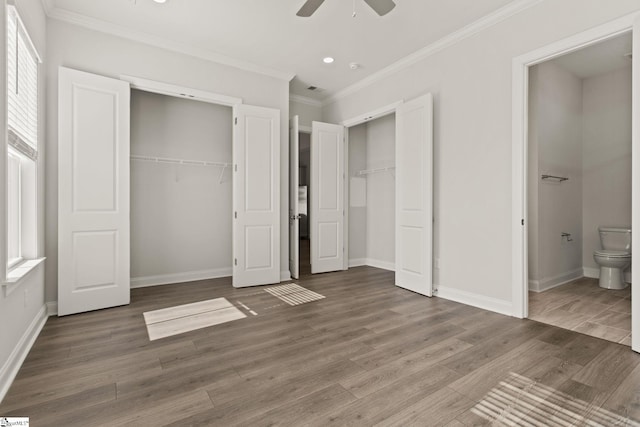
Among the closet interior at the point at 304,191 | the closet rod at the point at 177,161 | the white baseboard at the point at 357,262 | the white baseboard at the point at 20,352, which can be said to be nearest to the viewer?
the white baseboard at the point at 20,352

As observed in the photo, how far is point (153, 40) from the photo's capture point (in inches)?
150

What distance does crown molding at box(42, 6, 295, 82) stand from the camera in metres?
3.32

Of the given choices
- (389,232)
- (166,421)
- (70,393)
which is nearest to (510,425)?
(166,421)

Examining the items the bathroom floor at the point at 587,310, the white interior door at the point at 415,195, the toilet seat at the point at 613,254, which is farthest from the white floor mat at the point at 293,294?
the toilet seat at the point at 613,254

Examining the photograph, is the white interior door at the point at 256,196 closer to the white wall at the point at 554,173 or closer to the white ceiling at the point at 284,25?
the white ceiling at the point at 284,25

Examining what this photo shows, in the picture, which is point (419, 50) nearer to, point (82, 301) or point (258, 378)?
point (258, 378)

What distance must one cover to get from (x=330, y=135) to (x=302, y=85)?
35.8 inches

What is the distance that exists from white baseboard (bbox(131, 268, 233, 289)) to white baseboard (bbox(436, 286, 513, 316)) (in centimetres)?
315

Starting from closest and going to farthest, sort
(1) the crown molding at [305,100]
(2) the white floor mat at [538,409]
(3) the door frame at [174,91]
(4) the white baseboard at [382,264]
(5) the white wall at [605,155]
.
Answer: (2) the white floor mat at [538,409]
(3) the door frame at [174,91]
(5) the white wall at [605,155]
(4) the white baseboard at [382,264]
(1) the crown molding at [305,100]

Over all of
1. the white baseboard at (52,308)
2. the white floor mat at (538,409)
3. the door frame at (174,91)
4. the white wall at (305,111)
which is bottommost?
the white floor mat at (538,409)

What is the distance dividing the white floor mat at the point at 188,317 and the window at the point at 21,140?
3.82ft

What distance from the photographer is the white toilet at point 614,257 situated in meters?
4.08

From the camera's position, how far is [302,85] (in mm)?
5258

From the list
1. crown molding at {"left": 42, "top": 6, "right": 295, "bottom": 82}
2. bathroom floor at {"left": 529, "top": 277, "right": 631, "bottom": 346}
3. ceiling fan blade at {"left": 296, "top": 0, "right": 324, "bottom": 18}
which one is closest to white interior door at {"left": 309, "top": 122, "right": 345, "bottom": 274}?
crown molding at {"left": 42, "top": 6, "right": 295, "bottom": 82}
